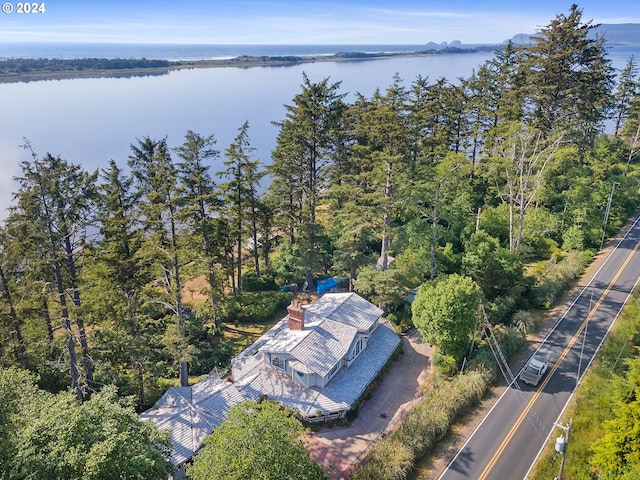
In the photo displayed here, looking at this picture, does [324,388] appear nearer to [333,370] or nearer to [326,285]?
[333,370]

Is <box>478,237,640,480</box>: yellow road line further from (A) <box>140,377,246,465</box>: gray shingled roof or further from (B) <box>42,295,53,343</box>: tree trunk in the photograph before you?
(B) <box>42,295,53,343</box>: tree trunk

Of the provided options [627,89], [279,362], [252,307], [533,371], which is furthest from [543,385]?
[627,89]

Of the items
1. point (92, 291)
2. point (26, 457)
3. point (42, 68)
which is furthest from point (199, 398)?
point (42, 68)

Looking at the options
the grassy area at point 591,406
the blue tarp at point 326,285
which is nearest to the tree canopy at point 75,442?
the grassy area at point 591,406

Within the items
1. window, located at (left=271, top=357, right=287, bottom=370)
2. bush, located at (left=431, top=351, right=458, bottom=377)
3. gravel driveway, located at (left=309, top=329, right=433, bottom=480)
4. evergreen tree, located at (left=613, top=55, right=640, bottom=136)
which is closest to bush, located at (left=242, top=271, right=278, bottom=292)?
window, located at (left=271, top=357, right=287, bottom=370)

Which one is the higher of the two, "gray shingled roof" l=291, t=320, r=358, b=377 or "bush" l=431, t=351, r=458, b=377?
"gray shingled roof" l=291, t=320, r=358, b=377
